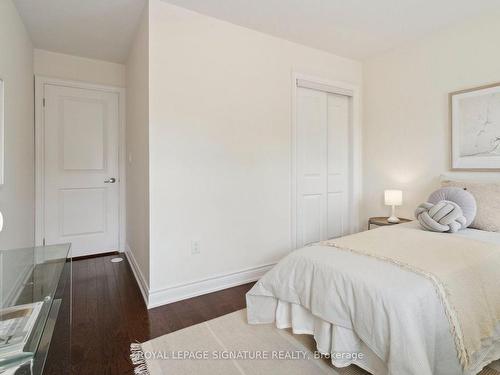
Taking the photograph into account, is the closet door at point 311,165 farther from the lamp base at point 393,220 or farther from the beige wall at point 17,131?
the beige wall at point 17,131

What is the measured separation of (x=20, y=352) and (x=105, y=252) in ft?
9.66

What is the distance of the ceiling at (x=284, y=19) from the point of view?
2.25 m

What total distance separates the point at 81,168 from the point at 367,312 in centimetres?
344

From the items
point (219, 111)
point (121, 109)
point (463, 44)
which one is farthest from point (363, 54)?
point (121, 109)

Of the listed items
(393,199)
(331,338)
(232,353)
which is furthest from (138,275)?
(393,199)

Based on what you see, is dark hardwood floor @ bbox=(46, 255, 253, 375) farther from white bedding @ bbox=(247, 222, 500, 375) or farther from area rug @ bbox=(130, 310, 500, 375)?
white bedding @ bbox=(247, 222, 500, 375)

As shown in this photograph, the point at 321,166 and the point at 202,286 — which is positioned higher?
the point at 321,166

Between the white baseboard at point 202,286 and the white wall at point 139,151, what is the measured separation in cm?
18

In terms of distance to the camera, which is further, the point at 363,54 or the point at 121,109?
the point at 121,109

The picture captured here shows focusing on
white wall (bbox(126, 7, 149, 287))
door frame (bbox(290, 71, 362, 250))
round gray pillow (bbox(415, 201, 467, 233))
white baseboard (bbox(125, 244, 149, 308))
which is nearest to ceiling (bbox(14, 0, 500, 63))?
white wall (bbox(126, 7, 149, 287))

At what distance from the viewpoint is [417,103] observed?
9.75ft

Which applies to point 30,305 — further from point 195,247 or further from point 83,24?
point 83,24

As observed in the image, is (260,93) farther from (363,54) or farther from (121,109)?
(121,109)

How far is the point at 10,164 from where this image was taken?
2125mm
